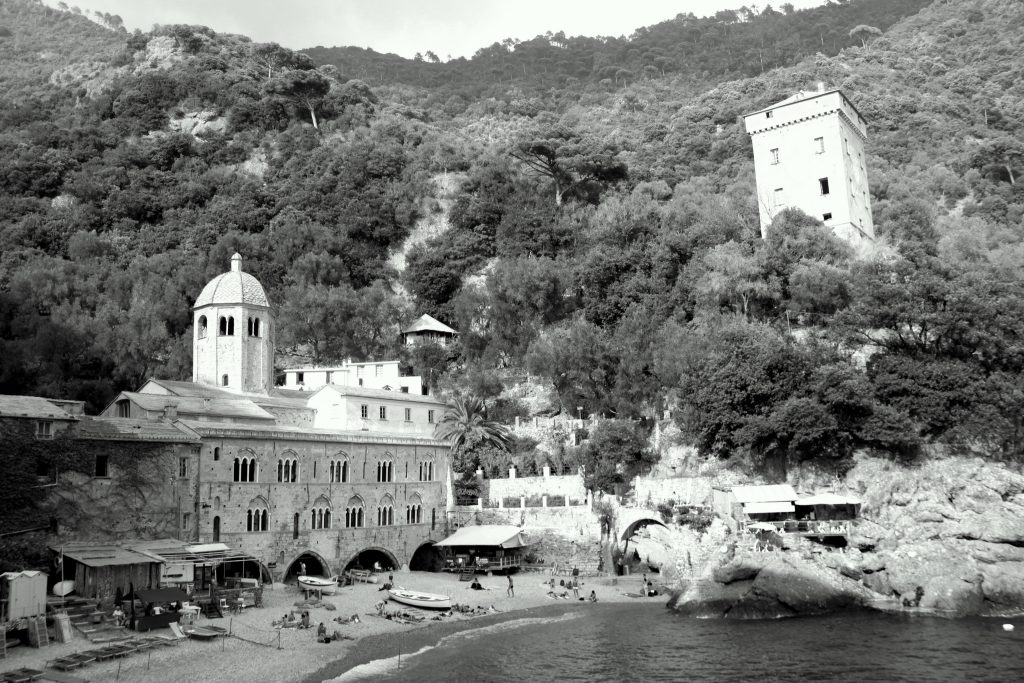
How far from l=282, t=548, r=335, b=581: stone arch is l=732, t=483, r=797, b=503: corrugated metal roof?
1896cm

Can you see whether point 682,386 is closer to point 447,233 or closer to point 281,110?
point 447,233

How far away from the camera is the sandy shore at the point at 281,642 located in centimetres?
2331

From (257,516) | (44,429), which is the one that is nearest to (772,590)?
(257,516)

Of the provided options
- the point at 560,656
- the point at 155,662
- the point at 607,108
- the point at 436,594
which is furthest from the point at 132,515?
the point at 607,108

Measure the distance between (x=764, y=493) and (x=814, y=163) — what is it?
24960 mm

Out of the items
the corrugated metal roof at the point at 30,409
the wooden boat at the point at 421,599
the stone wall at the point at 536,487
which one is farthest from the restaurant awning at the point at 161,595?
the stone wall at the point at 536,487

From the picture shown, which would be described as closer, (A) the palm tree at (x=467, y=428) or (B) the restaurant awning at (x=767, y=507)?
(B) the restaurant awning at (x=767, y=507)

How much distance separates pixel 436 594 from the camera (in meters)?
35.6

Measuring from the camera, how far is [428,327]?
193ft

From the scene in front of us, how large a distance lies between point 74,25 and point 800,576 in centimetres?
16566

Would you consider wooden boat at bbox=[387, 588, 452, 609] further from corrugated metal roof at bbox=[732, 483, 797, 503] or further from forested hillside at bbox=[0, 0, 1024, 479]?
forested hillside at bbox=[0, 0, 1024, 479]

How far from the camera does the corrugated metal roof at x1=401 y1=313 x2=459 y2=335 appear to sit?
5881cm

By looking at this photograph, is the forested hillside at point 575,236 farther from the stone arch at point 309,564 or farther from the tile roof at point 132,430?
the tile roof at point 132,430

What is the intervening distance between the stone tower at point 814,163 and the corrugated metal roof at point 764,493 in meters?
19.8
